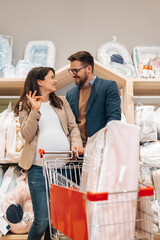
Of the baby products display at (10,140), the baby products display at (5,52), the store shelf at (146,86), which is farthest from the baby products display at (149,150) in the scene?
the baby products display at (5,52)

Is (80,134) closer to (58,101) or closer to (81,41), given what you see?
(58,101)

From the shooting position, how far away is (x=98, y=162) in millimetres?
1083

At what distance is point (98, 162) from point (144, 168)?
129 centimetres

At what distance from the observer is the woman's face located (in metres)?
1.80

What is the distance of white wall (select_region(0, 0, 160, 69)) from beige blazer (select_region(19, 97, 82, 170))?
1.26 m

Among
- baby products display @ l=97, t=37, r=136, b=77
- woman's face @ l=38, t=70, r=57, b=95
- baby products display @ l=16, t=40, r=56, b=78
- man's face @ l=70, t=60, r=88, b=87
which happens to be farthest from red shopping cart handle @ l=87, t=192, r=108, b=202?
baby products display @ l=16, t=40, r=56, b=78

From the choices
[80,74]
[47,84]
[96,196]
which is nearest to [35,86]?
[47,84]

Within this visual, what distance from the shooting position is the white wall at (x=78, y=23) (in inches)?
117

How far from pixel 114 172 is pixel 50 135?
657 mm

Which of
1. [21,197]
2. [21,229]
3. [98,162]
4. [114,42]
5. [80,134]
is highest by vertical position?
[114,42]

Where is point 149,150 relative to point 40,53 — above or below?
below

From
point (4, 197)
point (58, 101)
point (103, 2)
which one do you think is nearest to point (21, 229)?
point (4, 197)

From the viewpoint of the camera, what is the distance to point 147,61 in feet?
8.45

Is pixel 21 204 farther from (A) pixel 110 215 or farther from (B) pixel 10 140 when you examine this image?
(A) pixel 110 215
